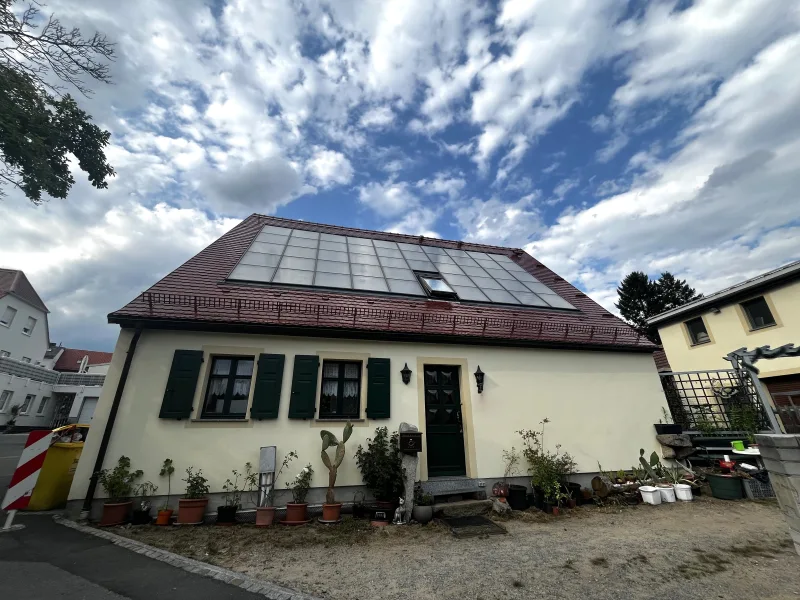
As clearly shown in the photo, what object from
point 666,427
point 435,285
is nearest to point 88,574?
point 435,285

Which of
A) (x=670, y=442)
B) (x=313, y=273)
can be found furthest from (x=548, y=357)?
(x=313, y=273)

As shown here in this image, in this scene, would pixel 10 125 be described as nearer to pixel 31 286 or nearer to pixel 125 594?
pixel 125 594

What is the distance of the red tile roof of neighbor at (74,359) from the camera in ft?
106

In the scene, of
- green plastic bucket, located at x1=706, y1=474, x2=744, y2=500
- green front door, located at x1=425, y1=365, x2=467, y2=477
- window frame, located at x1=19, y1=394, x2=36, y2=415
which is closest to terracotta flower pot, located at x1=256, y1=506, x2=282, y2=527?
green front door, located at x1=425, y1=365, x2=467, y2=477

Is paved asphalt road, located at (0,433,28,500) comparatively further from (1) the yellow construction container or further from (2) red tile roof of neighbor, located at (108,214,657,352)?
(2) red tile roof of neighbor, located at (108,214,657,352)

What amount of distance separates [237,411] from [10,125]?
9.22 meters

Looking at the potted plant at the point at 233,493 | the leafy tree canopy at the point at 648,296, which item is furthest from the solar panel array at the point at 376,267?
the leafy tree canopy at the point at 648,296

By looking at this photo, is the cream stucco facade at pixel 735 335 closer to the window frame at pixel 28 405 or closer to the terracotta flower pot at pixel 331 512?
the terracotta flower pot at pixel 331 512

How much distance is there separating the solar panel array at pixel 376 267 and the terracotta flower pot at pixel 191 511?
4.64m

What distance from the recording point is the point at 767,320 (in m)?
12.0

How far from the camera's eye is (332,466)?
19.1 feet

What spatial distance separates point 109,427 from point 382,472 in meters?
4.88

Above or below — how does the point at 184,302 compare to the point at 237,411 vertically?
above

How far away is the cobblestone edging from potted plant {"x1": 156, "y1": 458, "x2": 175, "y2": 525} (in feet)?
1.92
